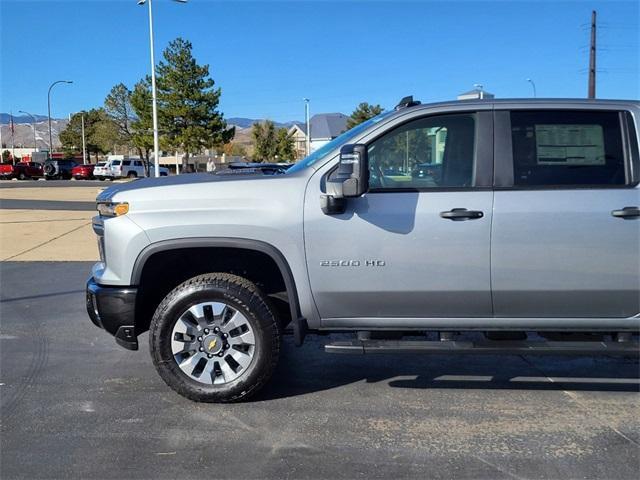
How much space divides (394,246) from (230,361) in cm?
138

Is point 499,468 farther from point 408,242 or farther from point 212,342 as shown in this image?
point 212,342

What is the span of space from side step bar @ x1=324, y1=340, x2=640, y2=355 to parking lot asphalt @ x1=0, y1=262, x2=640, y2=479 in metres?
0.45

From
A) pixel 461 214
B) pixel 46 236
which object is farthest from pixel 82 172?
pixel 461 214

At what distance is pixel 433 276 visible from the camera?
3920 mm

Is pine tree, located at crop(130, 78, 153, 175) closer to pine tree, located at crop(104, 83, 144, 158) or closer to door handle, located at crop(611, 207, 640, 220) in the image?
pine tree, located at crop(104, 83, 144, 158)

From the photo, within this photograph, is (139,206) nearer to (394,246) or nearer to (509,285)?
(394,246)

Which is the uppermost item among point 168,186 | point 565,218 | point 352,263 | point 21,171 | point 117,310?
point 21,171

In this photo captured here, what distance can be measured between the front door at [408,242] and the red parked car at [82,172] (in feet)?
170

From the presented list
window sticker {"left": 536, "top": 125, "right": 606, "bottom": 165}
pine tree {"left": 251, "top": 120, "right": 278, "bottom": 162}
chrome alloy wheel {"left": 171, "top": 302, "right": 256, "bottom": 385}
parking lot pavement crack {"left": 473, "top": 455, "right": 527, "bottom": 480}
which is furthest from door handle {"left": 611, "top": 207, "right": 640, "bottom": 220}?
pine tree {"left": 251, "top": 120, "right": 278, "bottom": 162}

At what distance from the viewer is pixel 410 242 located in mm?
3896

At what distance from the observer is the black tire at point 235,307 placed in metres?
4.05

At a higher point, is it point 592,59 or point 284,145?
point 592,59

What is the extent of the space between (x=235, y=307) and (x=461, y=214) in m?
1.62

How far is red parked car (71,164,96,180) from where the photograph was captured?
51375mm
